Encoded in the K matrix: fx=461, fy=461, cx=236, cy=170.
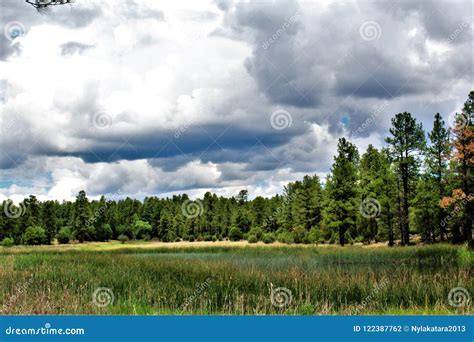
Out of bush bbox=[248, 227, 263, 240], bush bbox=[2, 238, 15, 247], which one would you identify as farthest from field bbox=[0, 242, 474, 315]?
bush bbox=[2, 238, 15, 247]

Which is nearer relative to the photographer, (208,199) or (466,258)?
(466,258)

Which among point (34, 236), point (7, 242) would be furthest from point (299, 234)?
point (7, 242)

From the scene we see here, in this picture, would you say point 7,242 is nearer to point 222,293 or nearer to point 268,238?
point 268,238

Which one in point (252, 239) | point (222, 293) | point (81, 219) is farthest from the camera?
point (81, 219)

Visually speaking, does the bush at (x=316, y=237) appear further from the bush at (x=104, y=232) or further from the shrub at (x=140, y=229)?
the bush at (x=104, y=232)

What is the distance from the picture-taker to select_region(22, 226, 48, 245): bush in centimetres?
7481

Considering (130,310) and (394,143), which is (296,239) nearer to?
(394,143)

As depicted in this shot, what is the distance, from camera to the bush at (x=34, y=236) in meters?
74.8

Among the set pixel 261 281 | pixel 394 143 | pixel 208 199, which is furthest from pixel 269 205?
pixel 261 281

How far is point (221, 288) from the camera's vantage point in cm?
1523

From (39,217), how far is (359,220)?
57.0 m

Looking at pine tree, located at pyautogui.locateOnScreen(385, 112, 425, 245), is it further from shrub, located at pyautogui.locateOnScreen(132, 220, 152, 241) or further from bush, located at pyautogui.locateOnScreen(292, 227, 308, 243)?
shrub, located at pyautogui.locateOnScreen(132, 220, 152, 241)

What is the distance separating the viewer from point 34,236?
7488 centimetres

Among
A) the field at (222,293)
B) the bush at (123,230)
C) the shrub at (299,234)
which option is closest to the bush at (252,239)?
the shrub at (299,234)
